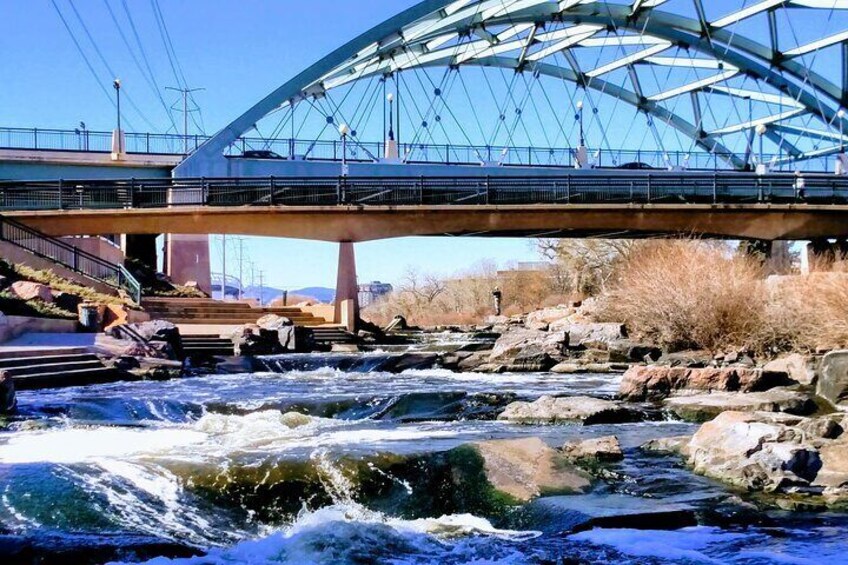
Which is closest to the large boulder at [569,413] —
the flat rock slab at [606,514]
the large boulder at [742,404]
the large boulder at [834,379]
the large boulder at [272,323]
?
the large boulder at [742,404]

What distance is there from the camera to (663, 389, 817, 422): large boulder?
51.6 ft

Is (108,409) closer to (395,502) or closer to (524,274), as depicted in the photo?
(395,502)

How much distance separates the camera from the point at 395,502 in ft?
35.0

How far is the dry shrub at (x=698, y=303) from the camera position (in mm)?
25078

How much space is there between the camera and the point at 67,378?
71.4ft

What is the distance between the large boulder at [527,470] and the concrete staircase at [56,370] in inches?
505

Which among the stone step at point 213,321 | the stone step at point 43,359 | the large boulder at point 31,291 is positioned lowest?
the stone step at point 43,359

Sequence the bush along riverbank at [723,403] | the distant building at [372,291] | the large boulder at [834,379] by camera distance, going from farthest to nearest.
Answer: the distant building at [372,291]
the large boulder at [834,379]
the bush along riverbank at [723,403]

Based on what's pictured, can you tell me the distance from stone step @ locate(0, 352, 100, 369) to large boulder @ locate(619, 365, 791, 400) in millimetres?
13064

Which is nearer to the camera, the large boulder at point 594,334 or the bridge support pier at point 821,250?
the large boulder at point 594,334

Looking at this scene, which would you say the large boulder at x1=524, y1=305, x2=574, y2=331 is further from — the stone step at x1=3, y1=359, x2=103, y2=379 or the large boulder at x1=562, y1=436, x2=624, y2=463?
the large boulder at x1=562, y1=436, x2=624, y2=463

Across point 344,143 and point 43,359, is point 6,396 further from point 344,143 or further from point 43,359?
point 344,143

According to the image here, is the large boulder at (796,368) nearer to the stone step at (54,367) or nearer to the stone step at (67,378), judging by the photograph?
the stone step at (67,378)

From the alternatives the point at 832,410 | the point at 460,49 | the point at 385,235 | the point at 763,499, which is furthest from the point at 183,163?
the point at 763,499
